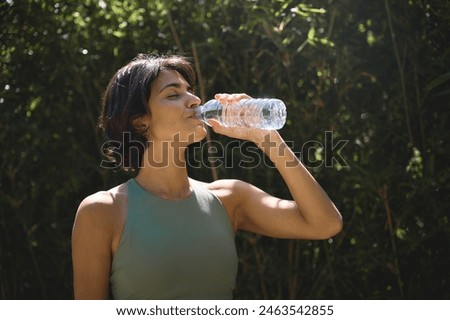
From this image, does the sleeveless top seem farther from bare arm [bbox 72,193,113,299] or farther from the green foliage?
the green foliage

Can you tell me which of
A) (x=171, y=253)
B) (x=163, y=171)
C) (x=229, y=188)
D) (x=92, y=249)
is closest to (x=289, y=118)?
(x=229, y=188)

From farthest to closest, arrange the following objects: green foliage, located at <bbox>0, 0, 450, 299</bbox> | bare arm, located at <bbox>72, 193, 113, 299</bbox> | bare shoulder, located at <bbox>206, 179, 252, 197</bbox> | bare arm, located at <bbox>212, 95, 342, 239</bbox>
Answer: green foliage, located at <bbox>0, 0, 450, 299</bbox>
bare shoulder, located at <bbox>206, 179, 252, 197</bbox>
bare arm, located at <bbox>212, 95, 342, 239</bbox>
bare arm, located at <bbox>72, 193, 113, 299</bbox>

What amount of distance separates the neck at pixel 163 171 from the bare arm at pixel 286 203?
0.14 m

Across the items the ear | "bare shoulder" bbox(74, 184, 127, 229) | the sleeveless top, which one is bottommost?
the sleeveless top

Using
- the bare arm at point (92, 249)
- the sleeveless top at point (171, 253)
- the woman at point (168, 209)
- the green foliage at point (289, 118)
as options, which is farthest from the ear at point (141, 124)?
the green foliage at point (289, 118)

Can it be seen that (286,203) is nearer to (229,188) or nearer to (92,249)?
(229,188)

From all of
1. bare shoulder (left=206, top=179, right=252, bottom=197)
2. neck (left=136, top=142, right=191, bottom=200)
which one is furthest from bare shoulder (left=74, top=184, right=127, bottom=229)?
bare shoulder (left=206, top=179, right=252, bottom=197)

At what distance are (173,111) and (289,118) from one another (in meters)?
1.07

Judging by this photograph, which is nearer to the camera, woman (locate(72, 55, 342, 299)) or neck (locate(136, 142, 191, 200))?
woman (locate(72, 55, 342, 299))

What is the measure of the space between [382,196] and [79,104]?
51.9 inches

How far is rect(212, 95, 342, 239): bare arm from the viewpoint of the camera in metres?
2.06

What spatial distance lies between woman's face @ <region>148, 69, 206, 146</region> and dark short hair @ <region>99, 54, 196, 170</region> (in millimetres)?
21

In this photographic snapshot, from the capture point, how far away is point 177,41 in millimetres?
2980
